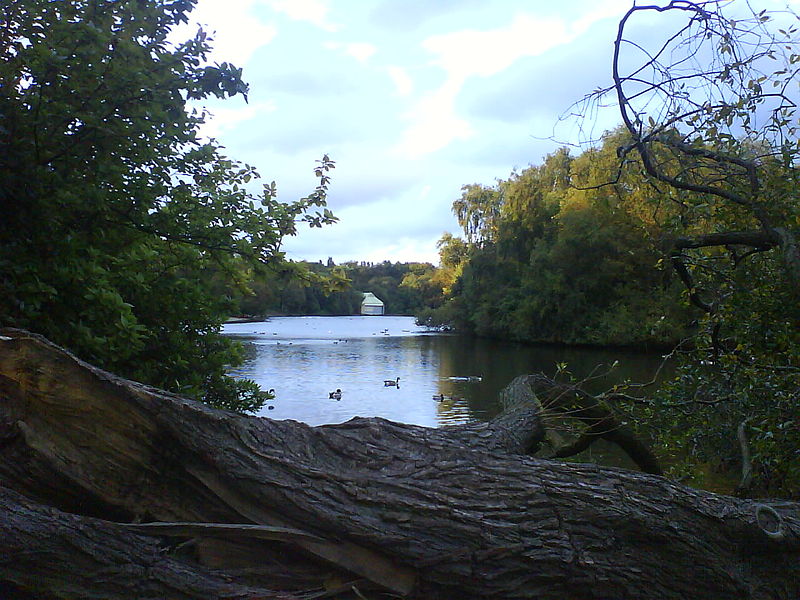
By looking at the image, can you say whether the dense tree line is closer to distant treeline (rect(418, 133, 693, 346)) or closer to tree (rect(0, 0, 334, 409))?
tree (rect(0, 0, 334, 409))

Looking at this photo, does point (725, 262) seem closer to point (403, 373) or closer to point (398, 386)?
point (398, 386)

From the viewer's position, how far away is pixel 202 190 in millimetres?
4824

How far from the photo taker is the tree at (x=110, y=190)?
3719mm

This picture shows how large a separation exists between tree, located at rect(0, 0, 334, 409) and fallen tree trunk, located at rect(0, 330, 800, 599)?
1.37 meters

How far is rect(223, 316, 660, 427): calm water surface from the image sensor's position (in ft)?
46.0

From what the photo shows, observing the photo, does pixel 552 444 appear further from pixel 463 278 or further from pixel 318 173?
pixel 463 278

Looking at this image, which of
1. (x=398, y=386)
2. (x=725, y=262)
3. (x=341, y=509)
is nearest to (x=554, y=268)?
(x=398, y=386)

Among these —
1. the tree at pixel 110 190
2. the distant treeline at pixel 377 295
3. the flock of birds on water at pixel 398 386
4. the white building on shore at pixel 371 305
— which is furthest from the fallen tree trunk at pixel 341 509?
the white building on shore at pixel 371 305

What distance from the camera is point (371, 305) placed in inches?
3962

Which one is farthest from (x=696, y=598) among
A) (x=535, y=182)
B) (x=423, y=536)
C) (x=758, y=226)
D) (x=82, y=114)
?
(x=535, y=182)

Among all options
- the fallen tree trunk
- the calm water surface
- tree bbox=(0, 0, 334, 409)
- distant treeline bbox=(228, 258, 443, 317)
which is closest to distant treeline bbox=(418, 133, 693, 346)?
the calm water surface

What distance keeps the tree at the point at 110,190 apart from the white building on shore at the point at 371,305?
93.6 meters

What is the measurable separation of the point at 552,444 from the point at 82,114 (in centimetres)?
344

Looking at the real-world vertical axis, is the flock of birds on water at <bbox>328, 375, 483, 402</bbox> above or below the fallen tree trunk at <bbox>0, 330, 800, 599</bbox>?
below
